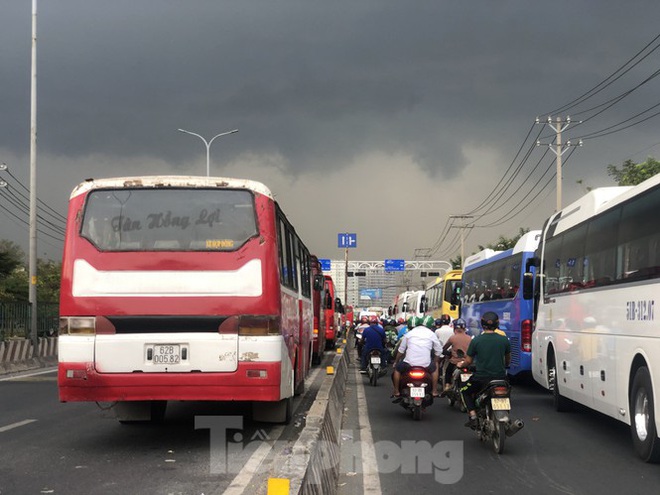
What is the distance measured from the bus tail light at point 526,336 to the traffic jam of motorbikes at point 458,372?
159cm

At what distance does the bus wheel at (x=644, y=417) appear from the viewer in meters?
8.81

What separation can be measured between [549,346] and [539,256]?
2387 mm

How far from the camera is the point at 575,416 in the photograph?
13.6 meters

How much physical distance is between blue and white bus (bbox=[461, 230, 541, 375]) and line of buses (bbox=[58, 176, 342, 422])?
8013mm

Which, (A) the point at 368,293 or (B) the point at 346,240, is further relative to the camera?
(A) the point at 368,293

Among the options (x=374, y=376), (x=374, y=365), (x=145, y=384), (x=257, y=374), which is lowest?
(x=374, y=376)

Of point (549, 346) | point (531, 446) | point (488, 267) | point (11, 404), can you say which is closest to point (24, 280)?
point (488, 267)

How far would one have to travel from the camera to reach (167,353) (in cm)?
917

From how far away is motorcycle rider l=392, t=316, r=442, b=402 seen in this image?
1327 cm

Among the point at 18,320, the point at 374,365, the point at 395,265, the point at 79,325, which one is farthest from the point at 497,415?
the point at 395,265

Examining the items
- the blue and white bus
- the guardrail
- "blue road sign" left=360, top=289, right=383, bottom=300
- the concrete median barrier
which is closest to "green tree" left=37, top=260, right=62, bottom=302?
the guardrail

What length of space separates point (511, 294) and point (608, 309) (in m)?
9.13

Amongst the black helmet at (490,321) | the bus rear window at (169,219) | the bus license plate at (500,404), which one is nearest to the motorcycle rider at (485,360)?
the black helmet at (490,321)

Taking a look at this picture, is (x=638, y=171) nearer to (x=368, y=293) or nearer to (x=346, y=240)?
(x=346, y=240)
